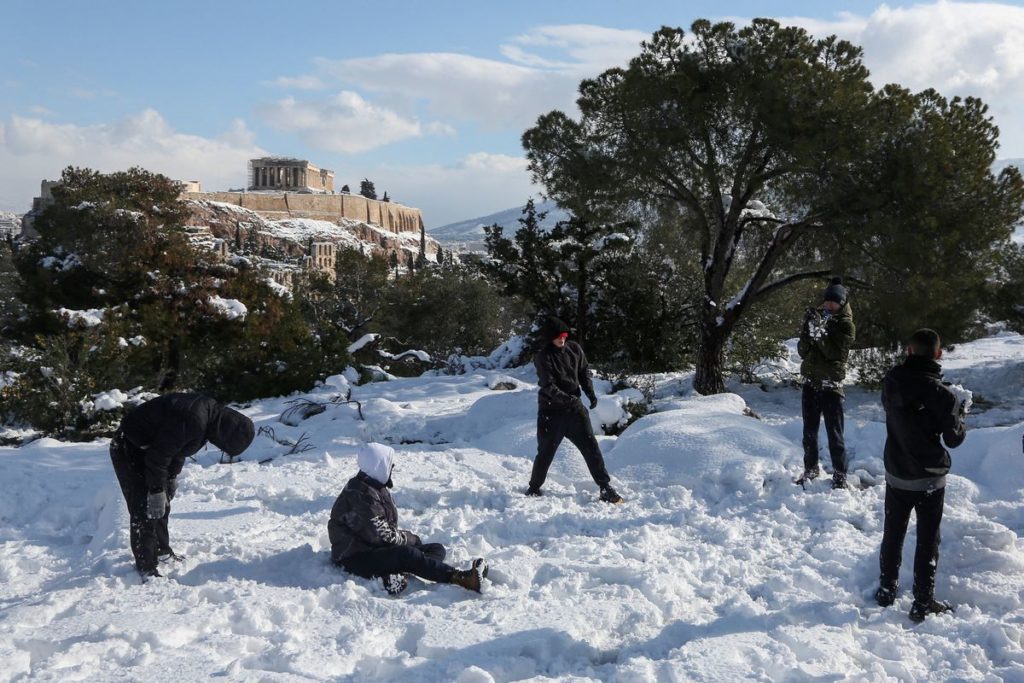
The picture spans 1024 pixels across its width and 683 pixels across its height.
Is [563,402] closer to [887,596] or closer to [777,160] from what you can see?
[887,596]

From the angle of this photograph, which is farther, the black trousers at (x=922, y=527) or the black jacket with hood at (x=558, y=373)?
the black jacket with hood at (x=558, y=373)

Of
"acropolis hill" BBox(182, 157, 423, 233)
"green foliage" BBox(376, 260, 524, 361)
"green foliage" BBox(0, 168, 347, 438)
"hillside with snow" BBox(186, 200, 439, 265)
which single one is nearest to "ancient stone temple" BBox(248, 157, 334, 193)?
"acropolis hill" BBox(182, 157, 423, 233)

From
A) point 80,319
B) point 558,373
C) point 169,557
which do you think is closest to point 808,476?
point 558,373

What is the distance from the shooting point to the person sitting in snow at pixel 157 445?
458 centimetres

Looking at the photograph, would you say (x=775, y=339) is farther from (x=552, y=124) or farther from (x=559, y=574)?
(x=559, y=574)

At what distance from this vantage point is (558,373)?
6.31 meters

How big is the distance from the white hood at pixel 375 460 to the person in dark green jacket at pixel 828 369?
359 cm

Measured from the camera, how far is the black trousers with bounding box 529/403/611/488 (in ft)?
20.8

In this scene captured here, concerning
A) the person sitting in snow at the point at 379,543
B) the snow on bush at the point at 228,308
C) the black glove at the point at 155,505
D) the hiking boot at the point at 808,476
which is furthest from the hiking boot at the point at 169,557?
the snow on bush at the point at 228,308

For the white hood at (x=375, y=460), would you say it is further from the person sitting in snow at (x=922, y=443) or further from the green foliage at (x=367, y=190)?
the green foliage at (x=367, y=190)

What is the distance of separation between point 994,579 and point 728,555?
1.56 metres

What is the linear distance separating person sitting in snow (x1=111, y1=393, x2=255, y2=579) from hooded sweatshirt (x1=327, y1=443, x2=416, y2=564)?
728 mm

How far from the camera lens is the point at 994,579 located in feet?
15.2

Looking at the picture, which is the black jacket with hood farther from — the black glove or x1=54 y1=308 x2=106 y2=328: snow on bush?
x1=54 y1=308 x2=106 y2=328: snow on bush
